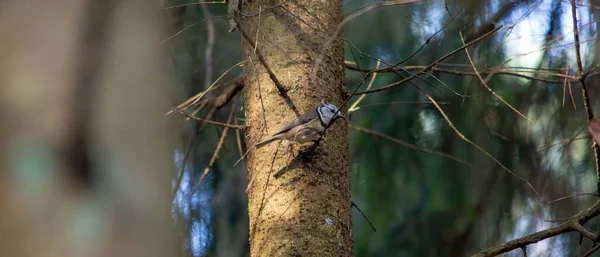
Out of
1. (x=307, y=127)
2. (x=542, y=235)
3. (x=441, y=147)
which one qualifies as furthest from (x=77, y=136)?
(x=441, y=147)

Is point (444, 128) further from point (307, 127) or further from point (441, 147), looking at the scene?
point (307, 127)

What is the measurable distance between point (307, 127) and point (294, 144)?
0.06 m

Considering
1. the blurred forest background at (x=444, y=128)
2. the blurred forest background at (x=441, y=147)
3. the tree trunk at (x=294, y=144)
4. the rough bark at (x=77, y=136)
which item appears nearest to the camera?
the rough bark at (x=77, y=136)

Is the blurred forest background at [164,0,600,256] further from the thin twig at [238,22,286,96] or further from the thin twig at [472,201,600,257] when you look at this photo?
the thin twig at [472,201,600,257]

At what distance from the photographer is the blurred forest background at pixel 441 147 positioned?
2266mm

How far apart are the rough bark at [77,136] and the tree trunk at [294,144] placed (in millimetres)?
966

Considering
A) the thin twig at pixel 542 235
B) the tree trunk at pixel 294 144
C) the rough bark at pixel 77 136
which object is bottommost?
the rough bark at pixel 77 136

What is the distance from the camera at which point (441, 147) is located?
2.60 meters

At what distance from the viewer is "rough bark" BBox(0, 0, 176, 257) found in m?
0.34

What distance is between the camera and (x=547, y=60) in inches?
88.9

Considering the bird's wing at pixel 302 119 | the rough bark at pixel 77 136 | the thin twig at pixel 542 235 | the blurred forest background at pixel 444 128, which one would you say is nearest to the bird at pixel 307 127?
the bird's wing at pixel 302 119

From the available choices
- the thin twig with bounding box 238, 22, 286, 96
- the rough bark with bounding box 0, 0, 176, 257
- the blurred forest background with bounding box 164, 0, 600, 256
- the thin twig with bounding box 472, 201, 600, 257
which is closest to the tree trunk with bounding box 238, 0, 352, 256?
the thin twig with bounding box 238, 22, 286, 96

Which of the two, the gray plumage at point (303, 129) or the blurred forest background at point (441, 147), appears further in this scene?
the blurred forest background at point (441, 147)

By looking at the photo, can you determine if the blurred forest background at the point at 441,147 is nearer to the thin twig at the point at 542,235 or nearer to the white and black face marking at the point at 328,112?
the white and black face marking at the point at 328,112
